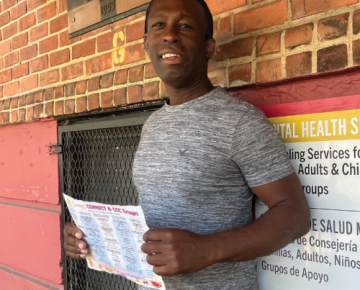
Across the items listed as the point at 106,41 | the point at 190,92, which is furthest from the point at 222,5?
the point at 106,41

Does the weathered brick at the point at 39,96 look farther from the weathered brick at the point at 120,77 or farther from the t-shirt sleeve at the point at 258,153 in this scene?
the t-shirt sleeve at the point at 258,153

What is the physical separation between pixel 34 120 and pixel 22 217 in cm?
78

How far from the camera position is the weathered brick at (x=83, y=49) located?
7.39 ft

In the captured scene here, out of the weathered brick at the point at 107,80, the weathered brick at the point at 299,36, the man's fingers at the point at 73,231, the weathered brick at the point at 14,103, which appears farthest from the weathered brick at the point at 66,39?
the weathered brick at the point at 299,36

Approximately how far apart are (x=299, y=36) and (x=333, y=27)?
4.9 inches

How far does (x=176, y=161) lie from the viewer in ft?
4.15

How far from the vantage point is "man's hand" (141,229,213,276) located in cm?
103

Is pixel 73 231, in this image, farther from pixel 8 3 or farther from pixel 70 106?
pixel 8 3

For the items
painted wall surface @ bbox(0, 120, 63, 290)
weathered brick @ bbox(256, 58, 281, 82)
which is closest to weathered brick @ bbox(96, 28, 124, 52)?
painted wall surface @ bbox(0, 120, 63, 290)

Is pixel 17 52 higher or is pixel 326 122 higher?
pixel 17 52

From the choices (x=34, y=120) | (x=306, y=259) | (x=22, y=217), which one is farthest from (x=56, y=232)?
(x=306, y=259)

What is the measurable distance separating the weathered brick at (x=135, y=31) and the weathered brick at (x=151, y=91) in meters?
0.28

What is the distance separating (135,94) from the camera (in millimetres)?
1972

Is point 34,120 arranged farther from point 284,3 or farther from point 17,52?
point 284,3
